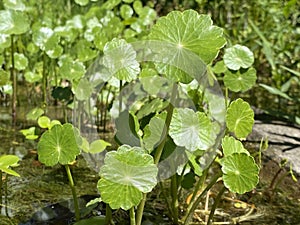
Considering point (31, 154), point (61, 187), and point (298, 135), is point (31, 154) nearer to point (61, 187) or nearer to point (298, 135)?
point (61, 187)

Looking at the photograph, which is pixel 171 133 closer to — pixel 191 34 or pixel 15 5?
pixel 191 34

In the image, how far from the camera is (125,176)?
0.89 meters

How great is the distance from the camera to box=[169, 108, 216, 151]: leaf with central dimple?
1.00 m

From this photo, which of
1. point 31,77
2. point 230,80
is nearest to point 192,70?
point 230,80

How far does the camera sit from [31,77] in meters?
1.99

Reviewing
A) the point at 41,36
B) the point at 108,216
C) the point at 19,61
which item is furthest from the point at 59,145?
the point at 19,61

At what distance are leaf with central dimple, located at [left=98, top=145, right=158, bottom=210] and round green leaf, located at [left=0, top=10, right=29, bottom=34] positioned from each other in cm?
89

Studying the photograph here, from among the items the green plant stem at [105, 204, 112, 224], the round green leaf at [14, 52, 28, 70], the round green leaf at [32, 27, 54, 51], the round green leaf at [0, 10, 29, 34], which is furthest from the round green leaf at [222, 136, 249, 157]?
A: the round green leaf at [14, 52, 28, 70]

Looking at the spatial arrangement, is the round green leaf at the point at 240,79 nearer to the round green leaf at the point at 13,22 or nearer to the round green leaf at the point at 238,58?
the round green leaf at the point at 238,58

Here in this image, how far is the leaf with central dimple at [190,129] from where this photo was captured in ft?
3.28

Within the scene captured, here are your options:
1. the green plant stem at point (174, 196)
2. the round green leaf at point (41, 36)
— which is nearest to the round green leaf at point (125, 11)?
the round green leaf at point (41, 36)

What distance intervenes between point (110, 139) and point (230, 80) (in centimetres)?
63

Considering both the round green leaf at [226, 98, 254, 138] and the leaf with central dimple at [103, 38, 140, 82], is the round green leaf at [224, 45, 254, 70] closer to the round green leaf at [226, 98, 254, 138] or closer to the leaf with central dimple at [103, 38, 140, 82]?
the round green leaf at [226, 98, 254, 138]

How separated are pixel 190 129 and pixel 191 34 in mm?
191
